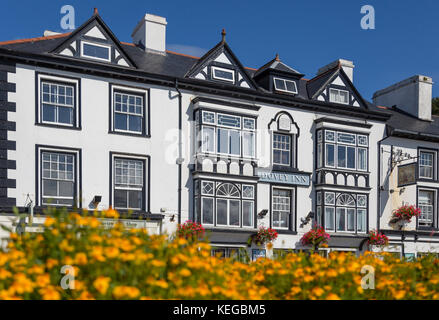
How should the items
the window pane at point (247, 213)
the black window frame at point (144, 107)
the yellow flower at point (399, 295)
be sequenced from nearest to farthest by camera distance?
the yellow flower at point (399, 295) → the black window frame at point (144, 107) → the window pane at point (247, 213)

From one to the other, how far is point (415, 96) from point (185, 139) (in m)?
15.7


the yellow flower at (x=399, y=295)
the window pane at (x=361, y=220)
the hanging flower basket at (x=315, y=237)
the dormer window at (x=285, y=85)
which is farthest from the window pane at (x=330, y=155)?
the yellow flower at (x=399, y=295)

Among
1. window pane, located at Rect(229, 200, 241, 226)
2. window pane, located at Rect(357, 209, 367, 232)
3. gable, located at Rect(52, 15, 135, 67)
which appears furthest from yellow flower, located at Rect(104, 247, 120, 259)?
window pane, located at Rect(357, 209, 367, 232)

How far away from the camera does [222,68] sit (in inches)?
829

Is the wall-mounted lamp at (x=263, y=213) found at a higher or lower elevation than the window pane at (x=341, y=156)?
lower

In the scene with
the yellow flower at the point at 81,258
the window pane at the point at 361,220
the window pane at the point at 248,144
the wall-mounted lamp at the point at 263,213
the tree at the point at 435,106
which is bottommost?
the window pane at the point at 361,220

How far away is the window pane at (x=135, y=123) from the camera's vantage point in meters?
18.9

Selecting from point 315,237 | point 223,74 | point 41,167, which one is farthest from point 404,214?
point 41,167

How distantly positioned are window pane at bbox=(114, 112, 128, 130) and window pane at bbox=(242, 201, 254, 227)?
6.04m

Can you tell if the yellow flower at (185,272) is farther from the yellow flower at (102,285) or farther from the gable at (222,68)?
the gable at (222,68)

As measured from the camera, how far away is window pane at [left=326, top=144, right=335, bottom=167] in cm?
2223

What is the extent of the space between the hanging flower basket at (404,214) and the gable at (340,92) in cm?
548

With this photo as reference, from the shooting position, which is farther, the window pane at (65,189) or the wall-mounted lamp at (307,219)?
the wall-mounted lamp at (307,219)
